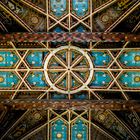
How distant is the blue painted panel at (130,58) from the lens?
12.9m

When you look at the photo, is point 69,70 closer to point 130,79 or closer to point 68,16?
point 68,16

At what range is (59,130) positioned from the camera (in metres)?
14.0

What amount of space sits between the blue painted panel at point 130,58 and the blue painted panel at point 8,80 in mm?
3906

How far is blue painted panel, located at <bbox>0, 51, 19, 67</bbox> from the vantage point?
43.3ft

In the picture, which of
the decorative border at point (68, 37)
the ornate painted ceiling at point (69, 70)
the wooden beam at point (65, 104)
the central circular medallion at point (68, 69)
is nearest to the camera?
the decorative border at point (68, 37)

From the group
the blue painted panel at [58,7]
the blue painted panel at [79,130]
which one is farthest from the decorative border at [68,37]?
the blue painted panel at [79,130]

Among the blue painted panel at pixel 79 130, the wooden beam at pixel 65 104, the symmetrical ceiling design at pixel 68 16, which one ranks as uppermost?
the symmetrical ceiling design at pixel 68 16

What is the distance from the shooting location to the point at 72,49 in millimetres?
13117

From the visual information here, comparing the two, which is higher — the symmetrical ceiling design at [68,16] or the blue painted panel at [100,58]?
the symmetrical ceiling design at [68,16]

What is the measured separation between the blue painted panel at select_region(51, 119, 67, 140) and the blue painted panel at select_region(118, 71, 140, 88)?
2.80m

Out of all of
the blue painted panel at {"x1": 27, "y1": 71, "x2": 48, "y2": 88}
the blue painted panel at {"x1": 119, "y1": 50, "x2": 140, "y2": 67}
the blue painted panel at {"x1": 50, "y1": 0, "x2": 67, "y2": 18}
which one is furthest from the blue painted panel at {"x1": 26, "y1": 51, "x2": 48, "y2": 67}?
the blue painted panel at {"x1": 119, "y1": 50, "x2": 140, "y2": 67}

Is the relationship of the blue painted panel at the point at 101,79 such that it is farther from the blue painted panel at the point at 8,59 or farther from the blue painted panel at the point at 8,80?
the blue painted panel at the point at 8,59

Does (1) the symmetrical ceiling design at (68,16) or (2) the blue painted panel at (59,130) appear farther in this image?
(2) the blue painted panel at (59,130)

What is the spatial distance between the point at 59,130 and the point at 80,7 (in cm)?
472
